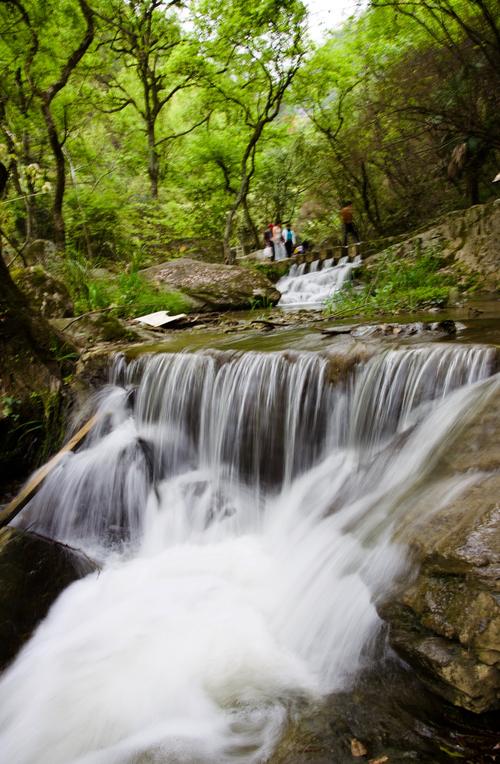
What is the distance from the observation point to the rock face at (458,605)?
72.2 inches

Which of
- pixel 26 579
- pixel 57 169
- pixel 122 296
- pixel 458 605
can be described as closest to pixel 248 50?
pixel 57 169

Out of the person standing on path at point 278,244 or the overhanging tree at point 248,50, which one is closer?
the overhanging tree at point 248,50

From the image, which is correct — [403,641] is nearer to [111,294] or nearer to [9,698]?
[9,698]

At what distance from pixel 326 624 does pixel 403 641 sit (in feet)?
2.18

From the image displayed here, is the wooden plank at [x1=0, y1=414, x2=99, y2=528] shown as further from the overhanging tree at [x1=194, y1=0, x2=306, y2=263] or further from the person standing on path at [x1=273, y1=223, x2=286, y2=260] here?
the person standing on path at [x1=273, y1=223, x2=286, y2=260]

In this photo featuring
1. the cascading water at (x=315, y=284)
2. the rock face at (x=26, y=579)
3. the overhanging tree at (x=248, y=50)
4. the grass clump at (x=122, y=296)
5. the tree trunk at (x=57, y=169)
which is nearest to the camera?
the rock face at (x=26, y=579)

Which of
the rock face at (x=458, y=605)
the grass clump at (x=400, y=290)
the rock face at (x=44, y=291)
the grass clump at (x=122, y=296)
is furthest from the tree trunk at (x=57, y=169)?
the rock face at (x=458, y=605)

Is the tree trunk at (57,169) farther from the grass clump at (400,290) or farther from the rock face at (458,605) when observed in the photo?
the rock face at (458,605)

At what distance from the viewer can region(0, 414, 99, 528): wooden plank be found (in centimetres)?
429

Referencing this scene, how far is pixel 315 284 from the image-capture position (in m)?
11.6

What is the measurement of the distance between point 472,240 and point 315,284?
12.9 ft

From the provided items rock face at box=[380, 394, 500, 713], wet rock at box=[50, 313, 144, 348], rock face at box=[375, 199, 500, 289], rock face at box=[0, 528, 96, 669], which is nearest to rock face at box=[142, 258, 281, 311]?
wet rock at box=[50, 313, 144, 348]

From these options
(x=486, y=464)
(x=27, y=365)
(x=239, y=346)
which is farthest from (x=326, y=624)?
(x=27, y=365)

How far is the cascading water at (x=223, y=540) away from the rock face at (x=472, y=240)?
17.0 ft
